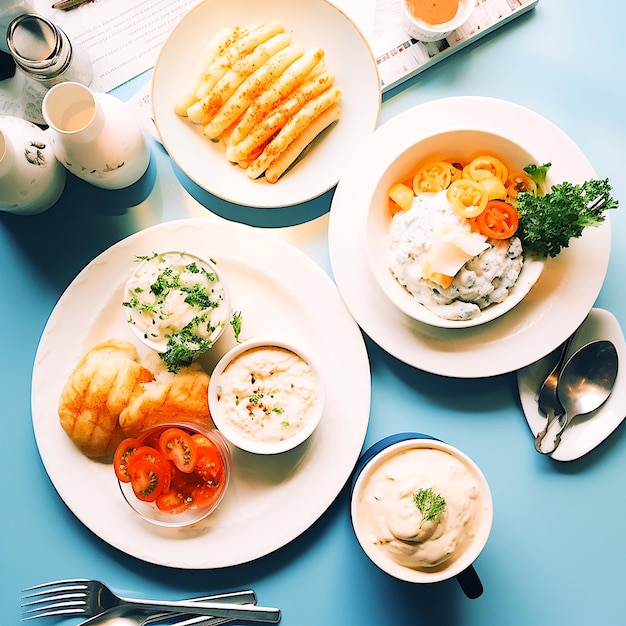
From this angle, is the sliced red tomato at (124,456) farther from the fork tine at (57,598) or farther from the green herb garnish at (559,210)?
the green herb garnish at (559,210)

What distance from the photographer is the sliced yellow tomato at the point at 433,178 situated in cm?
176

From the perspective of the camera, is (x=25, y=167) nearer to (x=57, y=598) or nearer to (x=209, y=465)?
(x=209, y=465)

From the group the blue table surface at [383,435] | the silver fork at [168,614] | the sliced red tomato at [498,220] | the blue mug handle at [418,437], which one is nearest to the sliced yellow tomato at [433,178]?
the sliced red tomato at [498,220]

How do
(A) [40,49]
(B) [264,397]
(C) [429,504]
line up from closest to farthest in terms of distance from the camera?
1. (C) [429,504]
2. (B) [264,397]
3. (A) [40,49]

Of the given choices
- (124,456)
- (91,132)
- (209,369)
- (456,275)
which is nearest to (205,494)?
(124,456)

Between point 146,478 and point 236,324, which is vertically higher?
point 236,324

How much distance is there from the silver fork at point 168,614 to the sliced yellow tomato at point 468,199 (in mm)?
1286

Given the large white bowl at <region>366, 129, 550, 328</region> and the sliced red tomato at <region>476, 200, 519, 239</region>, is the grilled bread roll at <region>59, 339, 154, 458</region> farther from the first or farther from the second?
the sliced red tomato at <region>476, 200, 519, 239</region>

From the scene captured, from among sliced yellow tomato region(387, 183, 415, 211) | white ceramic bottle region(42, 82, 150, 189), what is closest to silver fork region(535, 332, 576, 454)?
sliced yellow tomato region(387, 183, 415, 211)

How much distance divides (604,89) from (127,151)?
A: 154 cm

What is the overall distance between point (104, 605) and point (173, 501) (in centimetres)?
42

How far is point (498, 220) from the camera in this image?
5.49ft

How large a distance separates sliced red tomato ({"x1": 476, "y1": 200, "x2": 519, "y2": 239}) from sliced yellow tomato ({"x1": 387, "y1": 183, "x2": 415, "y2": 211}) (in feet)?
0.66

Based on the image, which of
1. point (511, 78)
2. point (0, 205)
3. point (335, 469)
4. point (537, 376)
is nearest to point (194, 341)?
point (335, 469)
